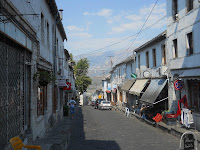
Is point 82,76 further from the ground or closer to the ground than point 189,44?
further from the ground

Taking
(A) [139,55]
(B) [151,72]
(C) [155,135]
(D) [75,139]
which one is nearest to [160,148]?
(C) [155,135]

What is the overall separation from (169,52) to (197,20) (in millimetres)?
4132

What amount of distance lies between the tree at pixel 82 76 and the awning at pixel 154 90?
134ft

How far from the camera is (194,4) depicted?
498 inches

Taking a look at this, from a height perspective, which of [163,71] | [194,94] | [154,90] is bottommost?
[194,94]

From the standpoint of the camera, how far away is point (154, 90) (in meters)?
17.9

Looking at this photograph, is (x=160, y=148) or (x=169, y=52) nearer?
(x=160, y=148)

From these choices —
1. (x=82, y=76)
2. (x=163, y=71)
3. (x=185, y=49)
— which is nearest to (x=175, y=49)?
(x=185, y=49)

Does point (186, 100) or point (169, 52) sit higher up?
point (169, 52)

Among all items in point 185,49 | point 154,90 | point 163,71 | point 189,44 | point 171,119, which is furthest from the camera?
point 154,90

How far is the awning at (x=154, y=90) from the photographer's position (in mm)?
16875

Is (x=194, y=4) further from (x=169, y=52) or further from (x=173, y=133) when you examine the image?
(x=173, y=133)

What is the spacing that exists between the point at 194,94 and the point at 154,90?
4.51 meters

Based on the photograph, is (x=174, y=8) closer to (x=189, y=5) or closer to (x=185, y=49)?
(x=189, y=5)
